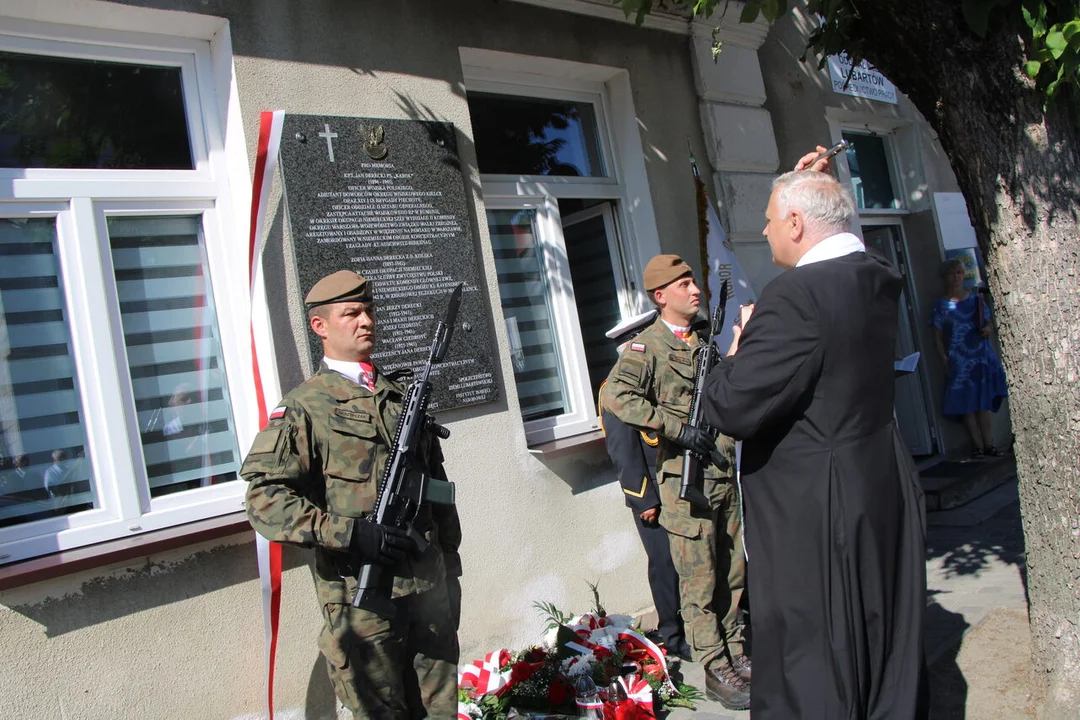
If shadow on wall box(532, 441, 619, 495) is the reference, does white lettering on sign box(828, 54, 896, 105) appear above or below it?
above

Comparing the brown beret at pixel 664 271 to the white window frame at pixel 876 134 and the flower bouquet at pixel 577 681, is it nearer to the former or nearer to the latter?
the flower bouquet at pixel 577 681

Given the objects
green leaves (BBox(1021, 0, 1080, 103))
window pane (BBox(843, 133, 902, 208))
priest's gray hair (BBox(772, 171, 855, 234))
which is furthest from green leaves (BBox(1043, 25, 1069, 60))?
window pane (BBox(843, 133, 902, 208))

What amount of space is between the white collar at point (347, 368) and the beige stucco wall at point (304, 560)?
931mm

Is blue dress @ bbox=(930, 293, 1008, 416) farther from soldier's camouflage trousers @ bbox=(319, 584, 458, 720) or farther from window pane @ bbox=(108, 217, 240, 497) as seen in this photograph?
window pane @ bbox=(108, 217, 240, 497)

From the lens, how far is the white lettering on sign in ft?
24.4

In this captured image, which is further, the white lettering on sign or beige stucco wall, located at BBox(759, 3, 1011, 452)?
the white lettering on sign

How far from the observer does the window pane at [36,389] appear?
3.45 m

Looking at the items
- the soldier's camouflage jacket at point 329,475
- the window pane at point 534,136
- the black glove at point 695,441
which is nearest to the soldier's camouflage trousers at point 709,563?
the black glove at point 695,441

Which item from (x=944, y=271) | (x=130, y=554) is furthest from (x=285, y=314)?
(x=944, y=271)

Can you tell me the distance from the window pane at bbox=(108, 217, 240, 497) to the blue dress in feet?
21.0

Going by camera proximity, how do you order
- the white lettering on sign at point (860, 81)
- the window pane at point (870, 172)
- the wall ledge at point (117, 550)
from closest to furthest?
the wall ledge at point (117, 550) < the white lettering on sign at point (860, 81) < the window pane at point (870, 172)

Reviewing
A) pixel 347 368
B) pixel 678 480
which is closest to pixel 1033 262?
pixel 678 480

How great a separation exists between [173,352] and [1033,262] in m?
3.43

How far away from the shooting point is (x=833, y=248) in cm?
251
